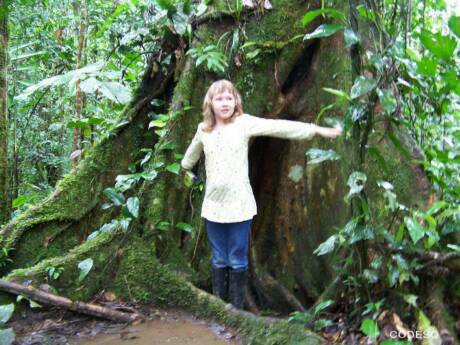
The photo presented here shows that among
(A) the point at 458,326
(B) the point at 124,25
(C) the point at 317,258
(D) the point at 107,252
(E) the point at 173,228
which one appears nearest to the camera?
(A) the point at 458,326

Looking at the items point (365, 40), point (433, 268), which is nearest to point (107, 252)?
point (433, 268)

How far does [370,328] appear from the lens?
2406 mm

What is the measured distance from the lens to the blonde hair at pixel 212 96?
135 inches

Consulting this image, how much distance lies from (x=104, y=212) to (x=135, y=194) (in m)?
0.44

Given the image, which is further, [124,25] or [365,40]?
[124,25]

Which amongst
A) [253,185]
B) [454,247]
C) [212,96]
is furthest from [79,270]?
[454,247]

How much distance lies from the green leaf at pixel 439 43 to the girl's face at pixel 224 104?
1.46 meters

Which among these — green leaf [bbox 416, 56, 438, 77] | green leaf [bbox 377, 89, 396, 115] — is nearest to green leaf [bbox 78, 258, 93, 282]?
green leaf [bbox 377, 89, 396, 115]

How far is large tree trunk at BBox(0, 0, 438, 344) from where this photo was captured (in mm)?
3729

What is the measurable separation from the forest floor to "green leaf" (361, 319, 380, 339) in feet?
2.53

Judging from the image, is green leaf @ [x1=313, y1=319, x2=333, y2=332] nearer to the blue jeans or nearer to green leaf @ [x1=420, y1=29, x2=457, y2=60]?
the blue jeans

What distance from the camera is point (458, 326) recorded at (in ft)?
8.18

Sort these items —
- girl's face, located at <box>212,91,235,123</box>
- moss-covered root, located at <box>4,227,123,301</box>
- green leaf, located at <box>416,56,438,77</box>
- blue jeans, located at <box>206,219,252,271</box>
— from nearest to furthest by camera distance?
1. green leaf, located at <box>416,56,438,77</box>
2. moss-covered root, located at <box>4,227,123,301</box>
3. girl's face, located at <box>212,91,235,123</box>
4. blue jeans, located at <box>206,219,252,271</box>

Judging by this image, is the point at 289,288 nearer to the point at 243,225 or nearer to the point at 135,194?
the point at 243,225
